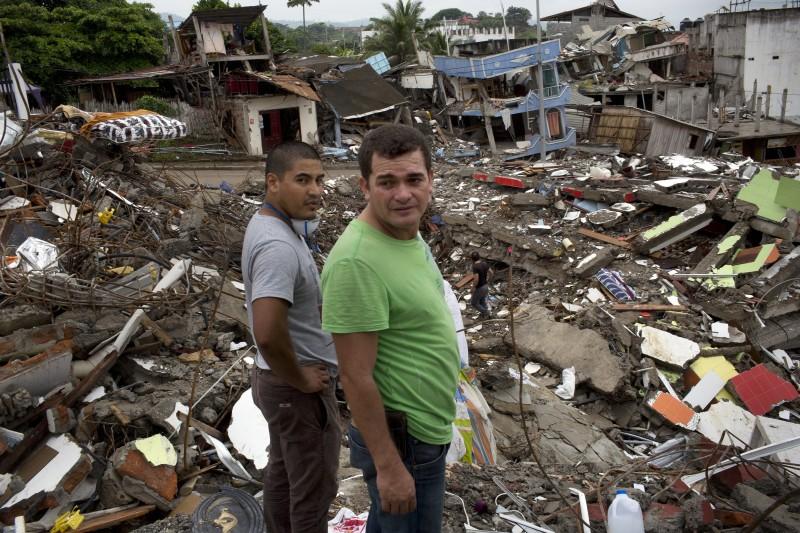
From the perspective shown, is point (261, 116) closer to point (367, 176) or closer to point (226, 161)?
point (226, 161)

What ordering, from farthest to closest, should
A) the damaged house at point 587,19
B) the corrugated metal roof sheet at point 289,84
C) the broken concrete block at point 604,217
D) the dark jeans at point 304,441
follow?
the damaged house at point 587,19 → the corrugated metal roof sheet at point 289,84 → the broken concrete block at point 604,217 → the dark jeans at point 304,441

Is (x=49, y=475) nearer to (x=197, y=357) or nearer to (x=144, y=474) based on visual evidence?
(x=144, y=474)

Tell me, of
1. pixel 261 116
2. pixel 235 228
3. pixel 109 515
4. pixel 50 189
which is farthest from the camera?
pixel 261 116

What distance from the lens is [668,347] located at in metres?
6.85

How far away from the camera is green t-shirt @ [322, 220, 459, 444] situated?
1584 millimetres

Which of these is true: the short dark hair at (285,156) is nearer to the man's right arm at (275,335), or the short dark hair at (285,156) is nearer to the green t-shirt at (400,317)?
the man's right arm at (275,335)

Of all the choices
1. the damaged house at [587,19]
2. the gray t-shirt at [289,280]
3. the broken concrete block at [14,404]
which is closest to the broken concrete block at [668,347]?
the gray t-shirt at [289,280]

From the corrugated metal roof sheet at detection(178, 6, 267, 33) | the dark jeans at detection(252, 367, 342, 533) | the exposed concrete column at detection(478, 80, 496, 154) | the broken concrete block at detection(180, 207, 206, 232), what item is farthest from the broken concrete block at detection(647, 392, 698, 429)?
the corrugated metal roof sheet at detection(178, 6, 267, 33)

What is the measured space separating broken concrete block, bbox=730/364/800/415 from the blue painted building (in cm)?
1457

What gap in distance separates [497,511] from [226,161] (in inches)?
676

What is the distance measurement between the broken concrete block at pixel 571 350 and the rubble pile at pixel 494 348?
0.07 feet

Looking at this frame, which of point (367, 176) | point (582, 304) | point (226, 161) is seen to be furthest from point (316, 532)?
point (226, 161)

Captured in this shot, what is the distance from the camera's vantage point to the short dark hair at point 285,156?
235 cm

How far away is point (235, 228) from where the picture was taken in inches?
342
